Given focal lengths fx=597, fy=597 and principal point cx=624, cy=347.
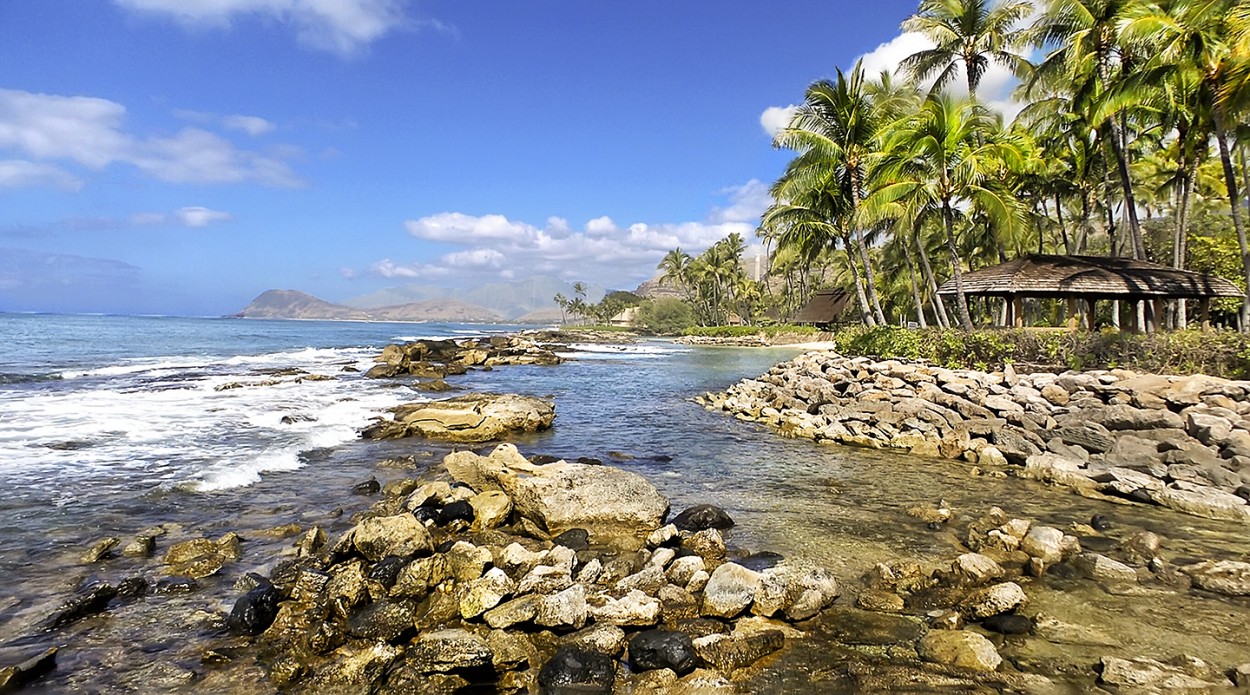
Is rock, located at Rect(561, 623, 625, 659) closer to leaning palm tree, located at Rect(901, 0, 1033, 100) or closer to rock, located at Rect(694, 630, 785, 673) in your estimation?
rock, located at Rect(694, 630, 785, 673)

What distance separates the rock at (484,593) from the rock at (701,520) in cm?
302

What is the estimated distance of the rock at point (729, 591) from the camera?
5.60 meters

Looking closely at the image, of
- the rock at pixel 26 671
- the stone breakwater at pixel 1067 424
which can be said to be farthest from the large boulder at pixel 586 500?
the stone breakwater at pixel 1067 424

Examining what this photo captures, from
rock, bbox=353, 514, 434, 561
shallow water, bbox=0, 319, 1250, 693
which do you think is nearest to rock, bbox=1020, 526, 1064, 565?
shallow water, bbox=0, 319, 1250, 693

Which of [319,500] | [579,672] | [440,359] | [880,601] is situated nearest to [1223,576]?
[880,601]

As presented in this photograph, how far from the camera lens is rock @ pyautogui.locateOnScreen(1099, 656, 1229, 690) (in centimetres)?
454

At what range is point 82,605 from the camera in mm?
5535

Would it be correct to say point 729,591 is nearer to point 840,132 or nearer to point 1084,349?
point 1084,349

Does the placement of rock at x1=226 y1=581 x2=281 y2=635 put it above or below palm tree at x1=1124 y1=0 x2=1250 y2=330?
below

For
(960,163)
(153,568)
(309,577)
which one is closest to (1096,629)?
(309,577)

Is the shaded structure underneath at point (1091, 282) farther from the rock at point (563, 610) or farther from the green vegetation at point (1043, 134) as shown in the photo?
the rock at point (563, 610)

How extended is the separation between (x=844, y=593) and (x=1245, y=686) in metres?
2.95

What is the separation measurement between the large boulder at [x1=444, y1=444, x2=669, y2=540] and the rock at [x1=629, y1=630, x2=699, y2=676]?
2.87 m

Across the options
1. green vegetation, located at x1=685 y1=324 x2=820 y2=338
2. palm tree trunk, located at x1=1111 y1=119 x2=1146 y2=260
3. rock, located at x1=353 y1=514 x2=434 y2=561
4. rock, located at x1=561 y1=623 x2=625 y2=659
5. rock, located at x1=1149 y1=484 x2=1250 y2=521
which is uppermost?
palm tree trunk, located at x1=1111 y1=119 x2=1146 y2=260
